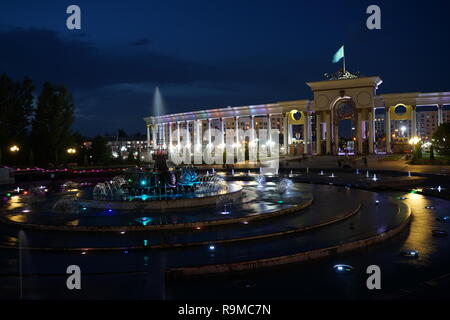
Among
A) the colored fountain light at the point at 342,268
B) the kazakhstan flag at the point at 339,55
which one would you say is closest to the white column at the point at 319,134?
the kazakhstan flag at the point at 339,55

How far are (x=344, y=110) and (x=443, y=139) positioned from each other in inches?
575

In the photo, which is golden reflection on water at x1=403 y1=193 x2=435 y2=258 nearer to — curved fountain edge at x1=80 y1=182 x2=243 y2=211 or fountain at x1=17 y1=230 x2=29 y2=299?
curved fountain edge at x1=80 y1=182 x2=243 y2=211

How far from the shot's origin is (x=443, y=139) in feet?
106

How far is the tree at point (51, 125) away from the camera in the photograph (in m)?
34.1

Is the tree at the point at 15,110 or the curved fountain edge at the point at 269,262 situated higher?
the tree at the point at 15,110

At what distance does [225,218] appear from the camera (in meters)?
9.80

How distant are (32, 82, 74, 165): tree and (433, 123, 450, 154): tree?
32372 mm

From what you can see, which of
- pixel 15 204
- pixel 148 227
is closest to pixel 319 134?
pixel 15 204

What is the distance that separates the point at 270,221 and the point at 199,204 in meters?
2.75

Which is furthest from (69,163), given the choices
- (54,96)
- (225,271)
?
(225,271)

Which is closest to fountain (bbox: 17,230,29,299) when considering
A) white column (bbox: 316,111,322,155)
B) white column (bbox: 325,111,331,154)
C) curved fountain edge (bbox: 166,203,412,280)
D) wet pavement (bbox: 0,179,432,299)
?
wet pavement (bbox: 0,179,432,299)

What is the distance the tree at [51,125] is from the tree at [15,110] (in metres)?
1.35

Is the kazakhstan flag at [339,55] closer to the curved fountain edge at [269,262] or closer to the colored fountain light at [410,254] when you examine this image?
the curved fountain edge at [269,262]
